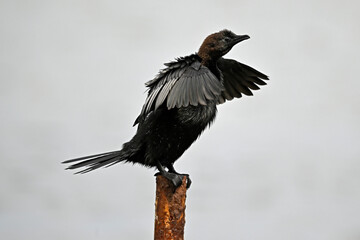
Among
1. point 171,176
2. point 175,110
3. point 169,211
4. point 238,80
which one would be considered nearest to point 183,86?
point 175,110

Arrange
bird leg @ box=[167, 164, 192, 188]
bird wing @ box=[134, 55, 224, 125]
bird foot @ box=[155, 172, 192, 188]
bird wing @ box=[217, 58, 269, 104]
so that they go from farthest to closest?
bird wing @ box=[217, 58, 269, 104], bird leg @ box=[167, 164, 192, 188], bird foot @ box=[155, 172, 192, 188], bird wing @ box=[134, 55, 224, 125]

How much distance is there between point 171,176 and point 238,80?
3.87 ft

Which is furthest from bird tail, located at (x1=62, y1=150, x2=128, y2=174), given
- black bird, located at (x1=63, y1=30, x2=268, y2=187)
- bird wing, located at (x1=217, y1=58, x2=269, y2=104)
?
bird wing, located at (x1=217, y1=58, x2=269, y2=104)

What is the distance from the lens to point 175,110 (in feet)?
13.2

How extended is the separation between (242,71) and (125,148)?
121 centimetres

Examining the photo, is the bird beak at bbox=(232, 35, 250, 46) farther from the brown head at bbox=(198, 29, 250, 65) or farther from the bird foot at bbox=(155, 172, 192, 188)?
the bird foot at bbox=(155, 172, 192, 188)

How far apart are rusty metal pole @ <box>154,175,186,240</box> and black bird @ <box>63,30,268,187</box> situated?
0.23 ft

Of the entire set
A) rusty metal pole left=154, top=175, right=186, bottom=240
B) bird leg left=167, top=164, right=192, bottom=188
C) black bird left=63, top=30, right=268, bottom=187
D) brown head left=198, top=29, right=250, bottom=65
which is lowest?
rusty metal pole left=154, top=175, right=186, bottom=240

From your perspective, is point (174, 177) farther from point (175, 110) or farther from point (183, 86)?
point (183, 86)

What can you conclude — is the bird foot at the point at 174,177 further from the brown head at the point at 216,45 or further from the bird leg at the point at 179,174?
the brown head at the point at 216,45

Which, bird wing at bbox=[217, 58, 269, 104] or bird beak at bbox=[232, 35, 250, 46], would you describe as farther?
bird wing at bbox=[217, 58, 269, 104]

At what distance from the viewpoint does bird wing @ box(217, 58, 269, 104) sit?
185 inches

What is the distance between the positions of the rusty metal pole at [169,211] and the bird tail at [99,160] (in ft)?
1.18

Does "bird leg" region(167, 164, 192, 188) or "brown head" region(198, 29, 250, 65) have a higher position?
"brown head" region(198, 29, 250, 65)
